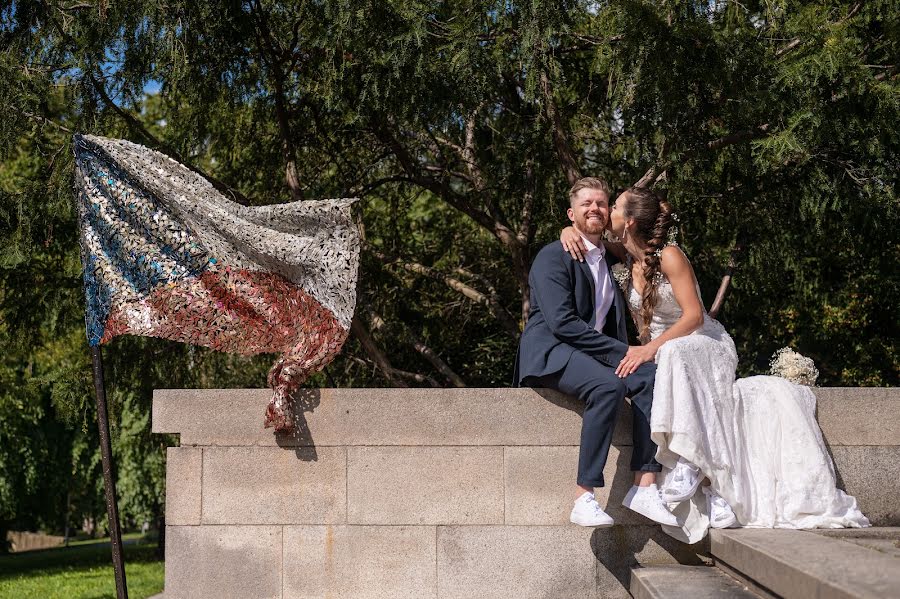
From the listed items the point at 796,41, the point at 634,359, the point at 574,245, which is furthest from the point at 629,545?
the point at 796,41

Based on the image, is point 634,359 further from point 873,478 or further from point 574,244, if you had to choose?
point 873,478

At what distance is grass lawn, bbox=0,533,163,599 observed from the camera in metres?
17.5

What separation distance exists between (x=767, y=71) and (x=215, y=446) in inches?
215

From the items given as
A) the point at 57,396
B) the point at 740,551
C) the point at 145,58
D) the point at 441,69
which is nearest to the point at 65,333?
the point at 57,396

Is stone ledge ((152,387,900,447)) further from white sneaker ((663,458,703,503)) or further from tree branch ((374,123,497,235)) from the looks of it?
tree branch ((374,123,497,235))

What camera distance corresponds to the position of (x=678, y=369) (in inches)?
212

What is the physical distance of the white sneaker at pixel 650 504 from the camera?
534 centimetres

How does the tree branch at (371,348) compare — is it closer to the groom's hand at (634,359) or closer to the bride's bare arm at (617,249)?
the bride's bare arm at (617,249)

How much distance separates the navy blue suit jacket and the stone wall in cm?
26

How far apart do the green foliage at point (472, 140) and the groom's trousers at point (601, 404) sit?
3.05 metres

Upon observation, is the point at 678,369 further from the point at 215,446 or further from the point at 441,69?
the point at 441,69

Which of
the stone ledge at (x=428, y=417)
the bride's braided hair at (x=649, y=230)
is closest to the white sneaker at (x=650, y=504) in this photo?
the stone ledge at (x=428, y=417)

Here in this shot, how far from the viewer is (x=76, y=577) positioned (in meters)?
21.3

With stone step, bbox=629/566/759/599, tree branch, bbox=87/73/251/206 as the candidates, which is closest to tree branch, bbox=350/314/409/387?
tree branch, bbox=87/73/251/206
